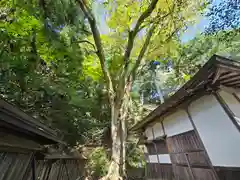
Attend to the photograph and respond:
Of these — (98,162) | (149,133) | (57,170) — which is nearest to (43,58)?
(57,170)

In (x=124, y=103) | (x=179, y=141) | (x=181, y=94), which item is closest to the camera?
(x=181, y=94)

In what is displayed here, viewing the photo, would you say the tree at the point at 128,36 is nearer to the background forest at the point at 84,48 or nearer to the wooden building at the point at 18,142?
the background forest at the point at 84,48

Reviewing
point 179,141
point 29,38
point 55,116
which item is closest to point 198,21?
point 179,141

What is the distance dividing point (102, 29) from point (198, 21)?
578cm

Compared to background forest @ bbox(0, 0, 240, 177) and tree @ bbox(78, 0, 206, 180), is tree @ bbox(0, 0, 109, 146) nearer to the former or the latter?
background forest @ bbox(0, 0, 240, 177)

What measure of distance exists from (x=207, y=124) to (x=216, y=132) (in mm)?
336

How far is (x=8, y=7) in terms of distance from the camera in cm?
675

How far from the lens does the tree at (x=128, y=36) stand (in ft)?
22.0

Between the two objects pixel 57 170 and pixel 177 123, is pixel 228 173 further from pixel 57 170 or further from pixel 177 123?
pixel 57 170

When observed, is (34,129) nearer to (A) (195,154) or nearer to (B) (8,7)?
(A) (195,154)

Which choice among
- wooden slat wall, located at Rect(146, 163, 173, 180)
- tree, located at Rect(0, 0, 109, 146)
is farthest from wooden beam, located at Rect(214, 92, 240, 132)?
tree, located at Rect(0, 0, 109, 146)

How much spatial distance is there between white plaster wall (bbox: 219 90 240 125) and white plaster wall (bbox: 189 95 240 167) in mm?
252

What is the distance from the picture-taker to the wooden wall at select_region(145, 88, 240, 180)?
3.26 metres

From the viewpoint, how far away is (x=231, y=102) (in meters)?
3.73
